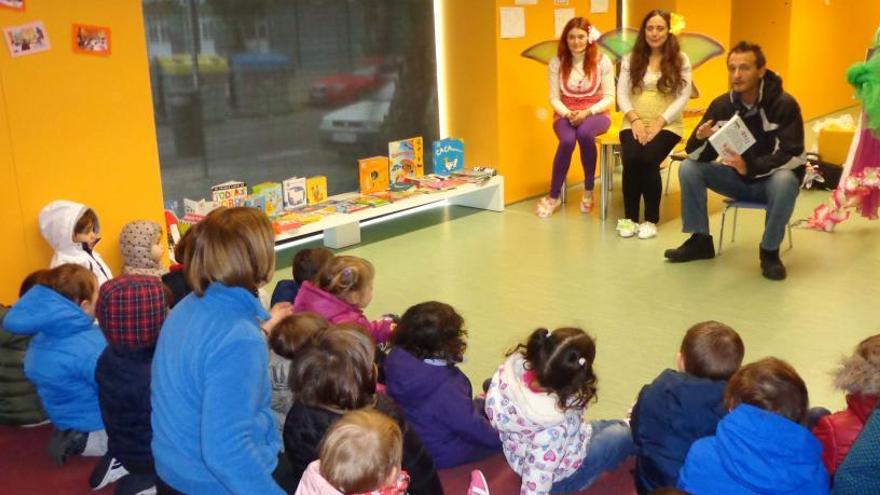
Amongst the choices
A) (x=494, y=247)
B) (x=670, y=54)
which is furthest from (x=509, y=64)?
(x=494, y=247)

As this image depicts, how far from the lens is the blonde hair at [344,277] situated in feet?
9.86

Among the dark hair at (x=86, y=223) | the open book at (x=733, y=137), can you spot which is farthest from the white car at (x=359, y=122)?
the open book at (x=733, y=137)

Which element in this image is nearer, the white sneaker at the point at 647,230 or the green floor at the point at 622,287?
the green floor at the point at 622,287

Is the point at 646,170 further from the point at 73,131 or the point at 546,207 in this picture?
the point at 73,131

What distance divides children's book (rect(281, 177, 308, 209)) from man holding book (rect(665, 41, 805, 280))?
222 cm

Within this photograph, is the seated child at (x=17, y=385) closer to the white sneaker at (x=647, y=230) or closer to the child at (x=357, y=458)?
the child at (x=357, y=458)

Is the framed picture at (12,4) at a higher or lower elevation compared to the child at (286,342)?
higher

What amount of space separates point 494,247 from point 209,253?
354 cm

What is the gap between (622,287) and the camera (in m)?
4.52

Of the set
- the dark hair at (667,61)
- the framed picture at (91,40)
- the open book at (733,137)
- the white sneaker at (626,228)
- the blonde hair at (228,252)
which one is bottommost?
the white sneaker at (626,228)

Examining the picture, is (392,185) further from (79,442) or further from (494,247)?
(79,442)

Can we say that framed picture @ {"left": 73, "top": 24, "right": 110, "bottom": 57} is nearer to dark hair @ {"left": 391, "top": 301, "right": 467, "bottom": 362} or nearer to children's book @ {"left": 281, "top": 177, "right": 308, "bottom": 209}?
children's book @ {"left": 281, "top": 177, "right": 308, "bottom": 209}

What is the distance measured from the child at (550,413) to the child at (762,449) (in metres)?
0.38

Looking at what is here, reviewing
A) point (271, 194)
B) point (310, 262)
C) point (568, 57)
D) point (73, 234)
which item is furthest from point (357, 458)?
point (568, 57)
